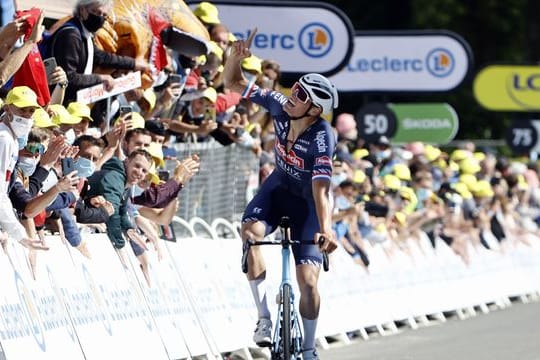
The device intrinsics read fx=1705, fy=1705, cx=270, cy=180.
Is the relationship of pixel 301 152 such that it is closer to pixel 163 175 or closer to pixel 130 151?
pixel 130 151

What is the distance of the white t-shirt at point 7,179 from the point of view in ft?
38.4

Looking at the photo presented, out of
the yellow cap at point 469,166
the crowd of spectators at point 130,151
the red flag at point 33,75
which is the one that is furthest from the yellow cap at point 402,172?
the red flag at point 33,75

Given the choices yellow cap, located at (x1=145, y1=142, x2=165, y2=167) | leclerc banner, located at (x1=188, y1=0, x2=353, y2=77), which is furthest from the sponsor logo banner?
yellow cap, located at (x1=145, y1=142, x2=165, y2=167)

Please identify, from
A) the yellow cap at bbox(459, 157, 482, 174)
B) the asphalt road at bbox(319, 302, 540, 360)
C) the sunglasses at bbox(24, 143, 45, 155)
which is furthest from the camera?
the yellow cap at bbox(459, 157, 482, 174)

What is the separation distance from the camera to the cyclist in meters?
12.5

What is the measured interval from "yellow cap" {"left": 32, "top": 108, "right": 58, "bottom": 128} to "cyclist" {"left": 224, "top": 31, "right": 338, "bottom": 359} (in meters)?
1.42

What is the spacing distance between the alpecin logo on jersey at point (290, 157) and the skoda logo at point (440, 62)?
1581 centimetres

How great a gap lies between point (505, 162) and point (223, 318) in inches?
621

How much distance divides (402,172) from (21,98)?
10641 millimetres

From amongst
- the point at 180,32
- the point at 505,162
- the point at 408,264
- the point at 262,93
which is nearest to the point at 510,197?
the point at 505,162

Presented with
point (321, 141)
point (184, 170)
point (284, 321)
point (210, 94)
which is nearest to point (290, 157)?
point (321, 141)

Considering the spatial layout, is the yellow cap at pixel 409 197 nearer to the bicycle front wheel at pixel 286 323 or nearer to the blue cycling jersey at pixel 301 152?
the blue cycling jersey at pixel 301 152

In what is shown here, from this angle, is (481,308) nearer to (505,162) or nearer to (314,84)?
(505,162)

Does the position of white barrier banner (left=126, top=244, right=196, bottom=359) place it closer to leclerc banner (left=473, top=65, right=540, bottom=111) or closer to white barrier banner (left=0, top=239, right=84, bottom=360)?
white barrier banner (left=0, top=239, right=84, bottom=360)
